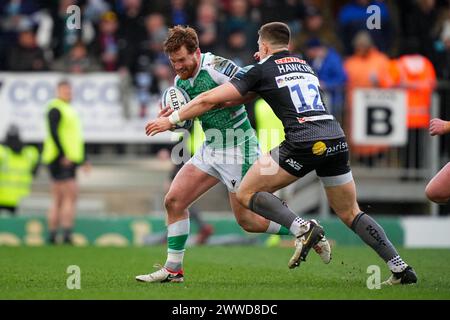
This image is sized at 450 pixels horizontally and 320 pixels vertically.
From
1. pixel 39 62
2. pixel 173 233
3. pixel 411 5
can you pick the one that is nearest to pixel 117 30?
pixel 39 62

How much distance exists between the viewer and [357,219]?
9039mm

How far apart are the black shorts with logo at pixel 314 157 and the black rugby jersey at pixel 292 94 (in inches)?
2.1

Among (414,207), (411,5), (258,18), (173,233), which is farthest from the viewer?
(411,5)

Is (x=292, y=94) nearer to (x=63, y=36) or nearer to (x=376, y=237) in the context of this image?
(x=376, y=237)

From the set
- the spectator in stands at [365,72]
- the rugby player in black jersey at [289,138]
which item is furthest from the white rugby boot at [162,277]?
the spectator in stands at [365,72]

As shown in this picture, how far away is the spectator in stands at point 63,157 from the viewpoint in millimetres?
Result: 16500

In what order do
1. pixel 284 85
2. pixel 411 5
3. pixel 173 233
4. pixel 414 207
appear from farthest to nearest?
1. pixel 411 5
2. pixel 414 207
3. pixel 173 233
4. pixel 284 85

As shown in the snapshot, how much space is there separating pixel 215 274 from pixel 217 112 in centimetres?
180

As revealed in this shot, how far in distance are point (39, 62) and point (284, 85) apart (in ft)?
34.7

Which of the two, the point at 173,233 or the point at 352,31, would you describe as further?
the point at 352,31

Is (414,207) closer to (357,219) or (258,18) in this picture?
(258,18)

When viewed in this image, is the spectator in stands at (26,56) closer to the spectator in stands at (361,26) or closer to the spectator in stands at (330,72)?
the spectator in stands at (330,72)

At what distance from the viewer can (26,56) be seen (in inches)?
744

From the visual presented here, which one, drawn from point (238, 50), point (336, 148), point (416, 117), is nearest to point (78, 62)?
point (238, 50)
